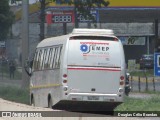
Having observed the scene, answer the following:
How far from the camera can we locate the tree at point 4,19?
65.9m

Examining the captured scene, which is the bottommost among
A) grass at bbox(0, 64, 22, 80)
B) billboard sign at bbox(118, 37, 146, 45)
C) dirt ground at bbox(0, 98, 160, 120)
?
grass at bbox(0, 64, 22, 80)

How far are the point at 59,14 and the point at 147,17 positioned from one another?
19499mm

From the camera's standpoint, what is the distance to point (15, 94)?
33.1 m

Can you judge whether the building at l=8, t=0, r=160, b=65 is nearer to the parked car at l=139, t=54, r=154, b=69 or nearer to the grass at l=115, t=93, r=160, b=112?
the parked car at l=139, t=54, r=154, b=69

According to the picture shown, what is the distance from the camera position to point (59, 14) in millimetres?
52812

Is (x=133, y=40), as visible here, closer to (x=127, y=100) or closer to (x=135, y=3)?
(x=135, y=3)

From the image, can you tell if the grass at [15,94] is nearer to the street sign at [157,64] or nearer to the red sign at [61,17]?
the street sign at [157,64]

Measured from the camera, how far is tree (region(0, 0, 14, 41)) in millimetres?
65938

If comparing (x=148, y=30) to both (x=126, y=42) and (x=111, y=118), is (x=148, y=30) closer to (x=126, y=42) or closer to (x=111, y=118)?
(x=126, y=42)

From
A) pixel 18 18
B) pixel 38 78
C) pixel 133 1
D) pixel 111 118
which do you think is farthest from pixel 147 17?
pixel 111 118

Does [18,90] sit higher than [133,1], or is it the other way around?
[133,1]

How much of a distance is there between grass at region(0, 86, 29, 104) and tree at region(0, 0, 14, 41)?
99.6 ft

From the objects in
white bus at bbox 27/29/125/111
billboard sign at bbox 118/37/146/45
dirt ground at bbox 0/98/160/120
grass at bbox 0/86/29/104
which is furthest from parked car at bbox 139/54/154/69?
dirt ground at bbox 0/98/160/120

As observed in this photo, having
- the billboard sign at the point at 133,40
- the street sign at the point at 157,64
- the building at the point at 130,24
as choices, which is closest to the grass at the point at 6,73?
the building at the point at 130,24
